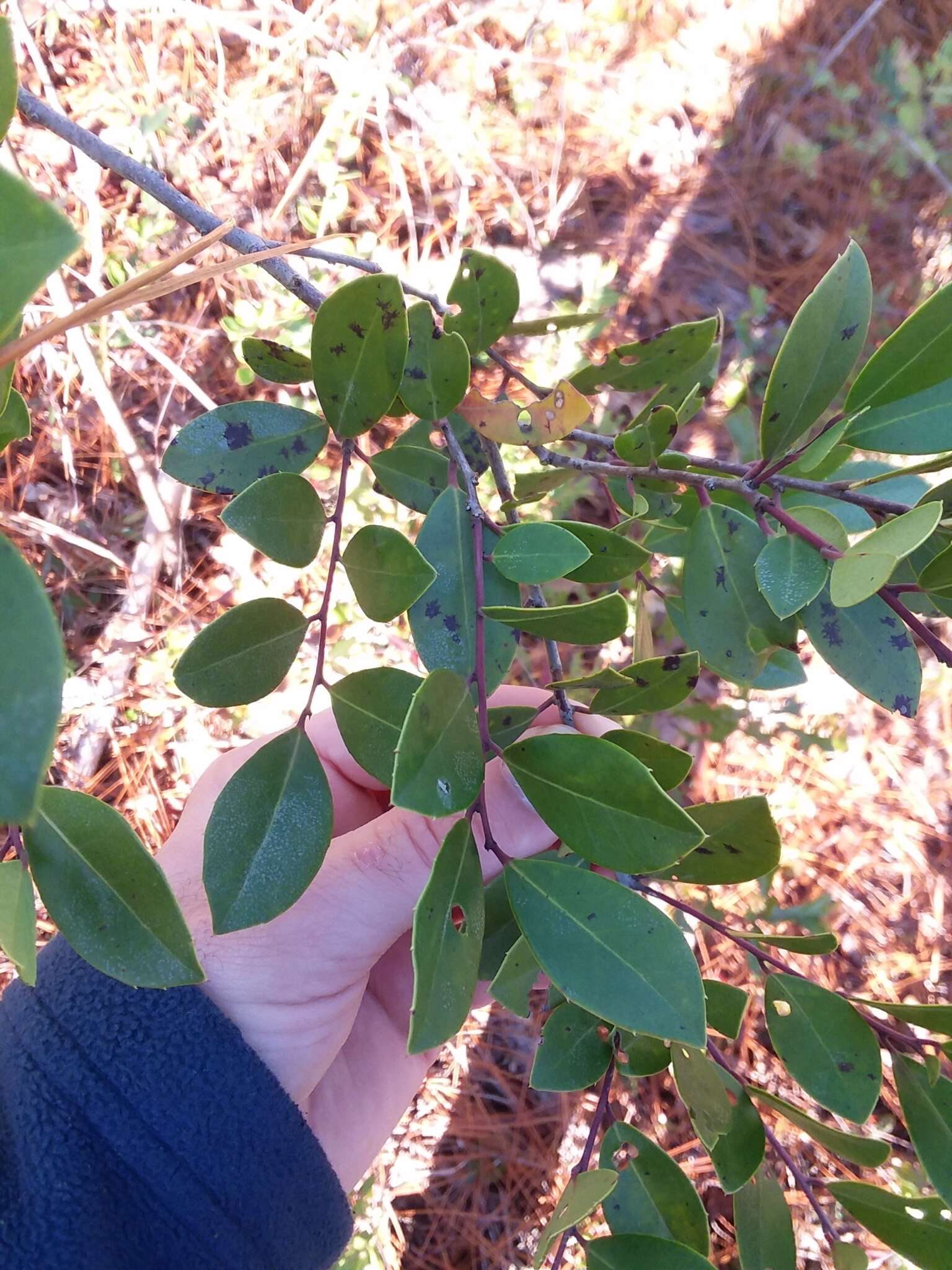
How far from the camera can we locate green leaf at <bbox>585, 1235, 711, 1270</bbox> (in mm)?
660

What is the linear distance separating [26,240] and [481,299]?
56 centimetres

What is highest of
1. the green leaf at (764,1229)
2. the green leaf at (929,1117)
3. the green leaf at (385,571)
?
the green leaf at (385,571)

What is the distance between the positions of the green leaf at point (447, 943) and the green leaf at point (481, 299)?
50cm

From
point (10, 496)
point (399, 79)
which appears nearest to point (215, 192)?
point (399, 79)

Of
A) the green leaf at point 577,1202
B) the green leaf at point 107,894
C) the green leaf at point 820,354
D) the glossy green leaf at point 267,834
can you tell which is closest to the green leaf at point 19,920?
the green leaf at point 107,894

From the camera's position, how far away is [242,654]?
0.66 m

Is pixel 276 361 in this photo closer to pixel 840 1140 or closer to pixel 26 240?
pixel 26 240

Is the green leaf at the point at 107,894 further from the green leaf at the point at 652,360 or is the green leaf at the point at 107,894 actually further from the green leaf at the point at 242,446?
the green leaf at the point at 652,360

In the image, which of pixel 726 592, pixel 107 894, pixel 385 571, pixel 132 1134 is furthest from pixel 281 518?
pixel 132 1134

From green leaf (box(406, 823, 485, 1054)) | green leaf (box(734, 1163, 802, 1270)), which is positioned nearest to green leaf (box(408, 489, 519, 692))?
green leaf (box(406, 823, 485, 1054))

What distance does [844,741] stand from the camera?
1868mm

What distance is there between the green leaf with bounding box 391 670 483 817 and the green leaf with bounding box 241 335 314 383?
1.11ft

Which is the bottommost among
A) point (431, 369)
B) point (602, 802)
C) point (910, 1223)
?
point (910, 1223)

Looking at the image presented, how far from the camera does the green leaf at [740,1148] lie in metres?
0.70
